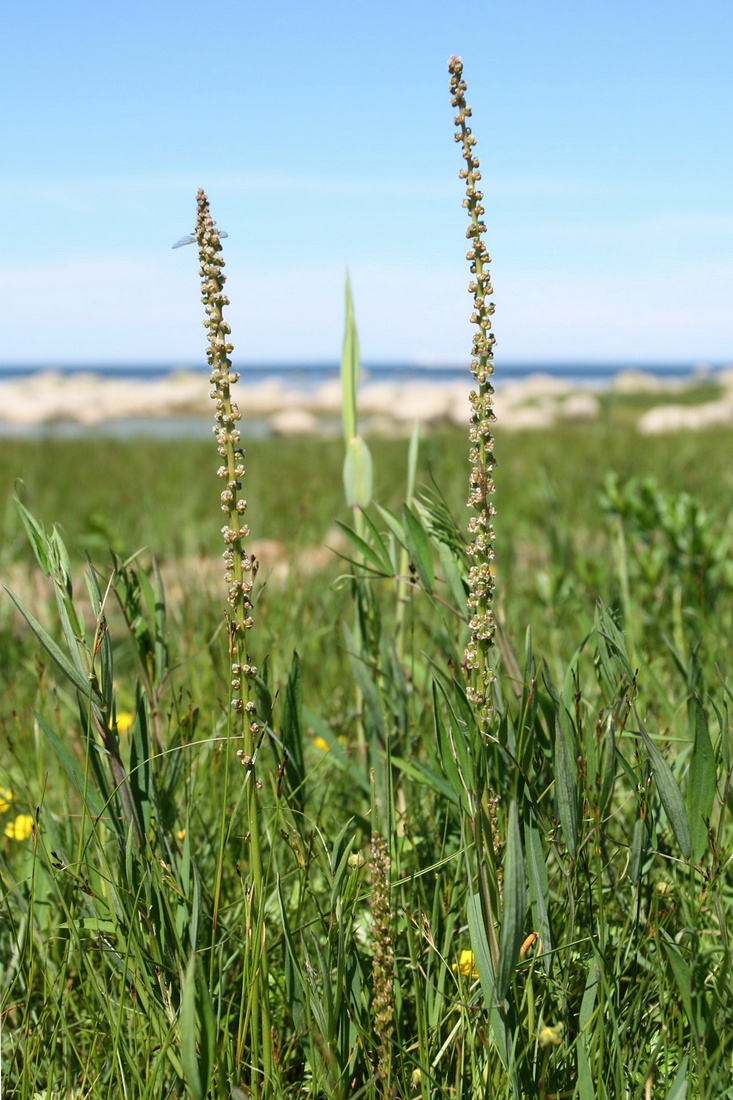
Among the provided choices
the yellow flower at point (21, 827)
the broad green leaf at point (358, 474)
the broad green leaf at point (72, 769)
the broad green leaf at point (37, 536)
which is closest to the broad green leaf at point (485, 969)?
the broad green leaf at point (72, 769)

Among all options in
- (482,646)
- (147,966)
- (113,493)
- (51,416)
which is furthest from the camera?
(51,416)

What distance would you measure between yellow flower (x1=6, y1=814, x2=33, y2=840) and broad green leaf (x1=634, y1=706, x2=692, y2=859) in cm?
111

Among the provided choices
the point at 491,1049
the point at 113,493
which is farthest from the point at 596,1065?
the point at 113,493

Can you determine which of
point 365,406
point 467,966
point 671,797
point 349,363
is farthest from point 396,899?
point 365,406

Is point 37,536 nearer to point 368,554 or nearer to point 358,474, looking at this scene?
point 368,554

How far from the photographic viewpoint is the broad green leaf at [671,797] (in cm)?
103

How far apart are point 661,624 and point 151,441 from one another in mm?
8373

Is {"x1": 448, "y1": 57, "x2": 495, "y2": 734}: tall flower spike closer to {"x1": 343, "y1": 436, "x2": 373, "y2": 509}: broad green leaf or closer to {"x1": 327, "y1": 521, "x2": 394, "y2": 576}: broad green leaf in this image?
{"x1": 327, "y1": 521, "x2": 394, "y2": 576}: broad green leaf

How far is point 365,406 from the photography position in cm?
2897

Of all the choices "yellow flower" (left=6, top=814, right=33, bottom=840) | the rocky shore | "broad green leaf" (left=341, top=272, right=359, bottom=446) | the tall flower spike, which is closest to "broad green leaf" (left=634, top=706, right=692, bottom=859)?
the tall flower spike

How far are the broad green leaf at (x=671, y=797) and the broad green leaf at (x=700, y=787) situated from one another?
0.02 meters

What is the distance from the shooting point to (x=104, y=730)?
3.75 ft

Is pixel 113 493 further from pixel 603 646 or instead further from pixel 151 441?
pixel 603 646

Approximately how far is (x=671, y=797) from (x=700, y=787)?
6 cm
